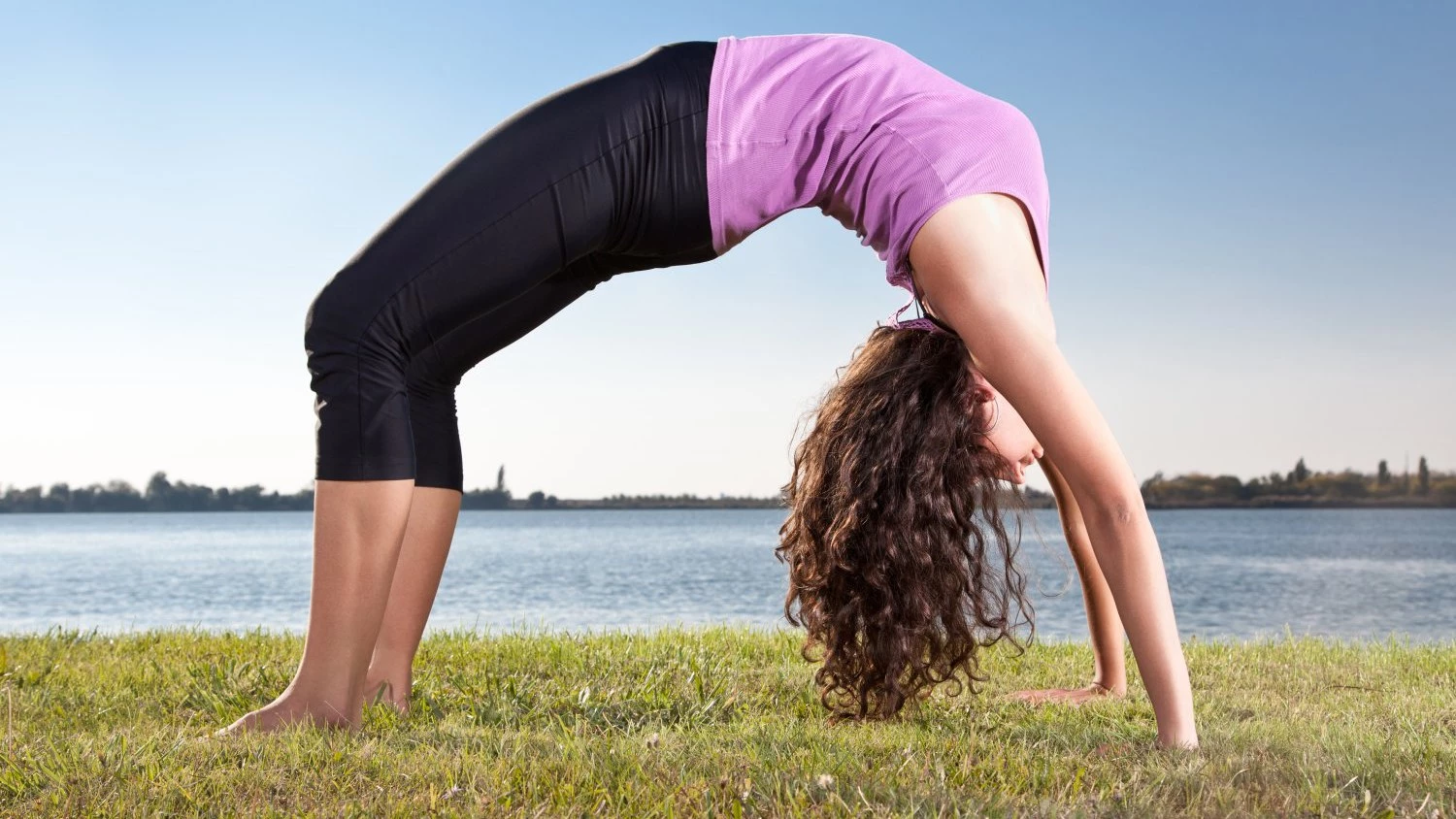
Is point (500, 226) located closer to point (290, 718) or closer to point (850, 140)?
point (850, 140)

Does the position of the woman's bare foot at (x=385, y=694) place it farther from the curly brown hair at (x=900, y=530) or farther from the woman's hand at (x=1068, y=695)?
the woman's hand at (x=1068, y=695)

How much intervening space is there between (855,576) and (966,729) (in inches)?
17.7

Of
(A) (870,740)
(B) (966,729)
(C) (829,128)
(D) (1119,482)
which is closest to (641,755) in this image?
(A) (870,740)

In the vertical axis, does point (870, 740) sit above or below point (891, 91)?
below

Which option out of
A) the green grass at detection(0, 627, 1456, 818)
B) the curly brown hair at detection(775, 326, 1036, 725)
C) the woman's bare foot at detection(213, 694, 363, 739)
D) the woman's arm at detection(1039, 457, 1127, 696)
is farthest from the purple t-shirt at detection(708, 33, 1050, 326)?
the woman's bare foot at detection(213, 694, 363, 739)

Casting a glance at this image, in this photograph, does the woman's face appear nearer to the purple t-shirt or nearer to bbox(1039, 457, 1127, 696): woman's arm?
bbox(1039, 457, 1127, 696): woman's arm

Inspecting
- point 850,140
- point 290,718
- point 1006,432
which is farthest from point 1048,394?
point 290,718

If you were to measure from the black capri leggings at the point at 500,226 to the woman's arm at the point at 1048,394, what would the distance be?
53 centimetres

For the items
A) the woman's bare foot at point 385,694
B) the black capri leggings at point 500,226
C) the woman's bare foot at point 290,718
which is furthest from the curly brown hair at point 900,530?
the woman's bare foot at point 290,718

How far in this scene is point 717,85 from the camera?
2.14m

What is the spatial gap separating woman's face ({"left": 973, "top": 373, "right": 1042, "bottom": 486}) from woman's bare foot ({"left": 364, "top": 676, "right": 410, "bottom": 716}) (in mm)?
1619

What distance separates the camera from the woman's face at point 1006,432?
2.54 metres

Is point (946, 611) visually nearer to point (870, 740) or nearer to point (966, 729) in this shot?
point (966, 729)

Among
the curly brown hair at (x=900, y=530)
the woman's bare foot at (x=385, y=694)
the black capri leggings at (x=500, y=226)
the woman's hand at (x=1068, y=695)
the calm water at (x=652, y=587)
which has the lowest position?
the calm water at (x=652, y=587)
